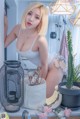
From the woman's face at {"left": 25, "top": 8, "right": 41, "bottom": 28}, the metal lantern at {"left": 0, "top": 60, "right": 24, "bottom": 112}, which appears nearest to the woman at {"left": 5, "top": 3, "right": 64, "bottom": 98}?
the woman's face at {"left": 25, "top": 8, "right": 41, "bottom": 28}

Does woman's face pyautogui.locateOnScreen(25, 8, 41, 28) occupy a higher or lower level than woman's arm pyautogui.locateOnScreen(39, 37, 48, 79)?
higher

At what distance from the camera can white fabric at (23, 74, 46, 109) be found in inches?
29.2

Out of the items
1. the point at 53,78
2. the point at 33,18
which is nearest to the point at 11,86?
the point at 53,78

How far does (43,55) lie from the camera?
2.73 feet

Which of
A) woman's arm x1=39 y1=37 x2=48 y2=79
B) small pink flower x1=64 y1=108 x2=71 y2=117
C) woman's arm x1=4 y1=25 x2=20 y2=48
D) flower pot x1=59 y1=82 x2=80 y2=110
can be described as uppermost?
woman's arm x1=4 y1=25 x2=20 y2=48

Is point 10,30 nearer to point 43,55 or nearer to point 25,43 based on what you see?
point 25,43

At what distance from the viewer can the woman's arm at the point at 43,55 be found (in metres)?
0.83

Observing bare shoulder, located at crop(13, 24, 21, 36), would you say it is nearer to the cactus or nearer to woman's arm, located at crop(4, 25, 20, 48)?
woman's arm, located at crop(4, 25, 20, 48)

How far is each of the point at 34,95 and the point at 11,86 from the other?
0.32ft

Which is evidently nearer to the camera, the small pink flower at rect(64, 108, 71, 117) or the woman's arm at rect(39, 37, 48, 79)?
the small pink flower at rect(64, 108, 71, 117)

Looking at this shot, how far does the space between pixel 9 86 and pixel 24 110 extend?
11 centimetres

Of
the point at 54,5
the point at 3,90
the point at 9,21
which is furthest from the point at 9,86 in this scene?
the point at 54,5

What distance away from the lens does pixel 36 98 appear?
75 centimetres

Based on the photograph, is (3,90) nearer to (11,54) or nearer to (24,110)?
(24,110)
